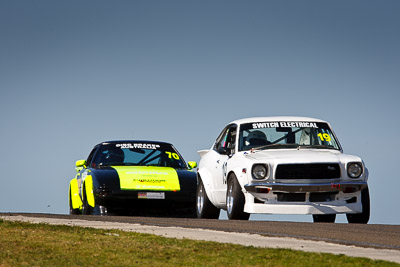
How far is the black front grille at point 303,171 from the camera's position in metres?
15.4

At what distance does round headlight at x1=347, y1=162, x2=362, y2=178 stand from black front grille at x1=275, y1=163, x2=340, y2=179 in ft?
0.67

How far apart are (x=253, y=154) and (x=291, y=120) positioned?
4.35ft

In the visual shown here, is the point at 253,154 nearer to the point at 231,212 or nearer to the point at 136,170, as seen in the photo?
the point at 231,212

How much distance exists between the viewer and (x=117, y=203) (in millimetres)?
18281

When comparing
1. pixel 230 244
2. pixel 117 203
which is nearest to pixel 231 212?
pixel 117 203

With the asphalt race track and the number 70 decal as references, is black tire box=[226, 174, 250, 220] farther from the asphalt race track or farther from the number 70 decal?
the number 70 decal

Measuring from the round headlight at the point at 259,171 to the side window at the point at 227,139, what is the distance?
1.29m

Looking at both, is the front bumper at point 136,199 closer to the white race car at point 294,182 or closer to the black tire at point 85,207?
the black tire at point 85,207

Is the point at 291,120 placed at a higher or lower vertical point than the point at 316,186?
higher

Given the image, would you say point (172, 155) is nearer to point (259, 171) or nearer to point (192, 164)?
point (192, 164)

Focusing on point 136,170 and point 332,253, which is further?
point 136,170

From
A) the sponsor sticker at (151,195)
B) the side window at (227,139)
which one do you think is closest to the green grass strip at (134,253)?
the side window at (227,139)

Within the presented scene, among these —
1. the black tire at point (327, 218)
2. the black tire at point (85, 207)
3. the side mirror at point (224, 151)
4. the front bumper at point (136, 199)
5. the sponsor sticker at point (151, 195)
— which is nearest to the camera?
the side mirror at point (224, 151)

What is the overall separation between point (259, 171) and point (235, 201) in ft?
2.08
